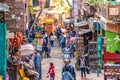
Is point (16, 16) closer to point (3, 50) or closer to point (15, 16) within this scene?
point (15, 16)

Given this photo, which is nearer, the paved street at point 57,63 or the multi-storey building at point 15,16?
the multi-storey building at point 15,16

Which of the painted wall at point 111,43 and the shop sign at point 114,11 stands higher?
the shop sign at point 114,11

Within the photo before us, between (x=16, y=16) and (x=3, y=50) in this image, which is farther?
(x=16, y=16)

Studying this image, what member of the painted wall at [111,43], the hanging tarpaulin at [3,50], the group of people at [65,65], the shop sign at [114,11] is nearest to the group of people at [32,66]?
the group of people at [65,65]

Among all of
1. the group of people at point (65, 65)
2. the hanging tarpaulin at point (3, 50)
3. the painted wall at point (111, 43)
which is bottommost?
the group of people at point (65, 65)

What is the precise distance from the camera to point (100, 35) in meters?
25.6

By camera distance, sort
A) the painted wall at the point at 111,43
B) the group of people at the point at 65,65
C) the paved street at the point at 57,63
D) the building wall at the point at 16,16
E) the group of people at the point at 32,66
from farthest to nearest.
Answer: the paved street at the point at 57,63 < the painted wall at the point at 111,43 < the building wall at the point at 16,16 < the group of people at the point at 32,66 < the group of people at the point at 65,65

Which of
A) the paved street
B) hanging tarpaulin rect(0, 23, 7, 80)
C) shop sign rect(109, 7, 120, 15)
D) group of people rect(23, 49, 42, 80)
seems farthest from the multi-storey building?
hanging tarpaulin rect(0, 23, 7, 80)

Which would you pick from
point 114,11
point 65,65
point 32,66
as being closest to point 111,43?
point 114,11

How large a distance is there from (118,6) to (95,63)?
4.90 m

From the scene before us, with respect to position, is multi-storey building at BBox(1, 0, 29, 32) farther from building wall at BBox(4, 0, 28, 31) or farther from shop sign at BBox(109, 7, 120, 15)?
shop sign at BBox(109, 7, 120, 15)

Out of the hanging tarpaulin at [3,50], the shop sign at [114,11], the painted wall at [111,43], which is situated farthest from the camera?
the painted wall at [111,43]

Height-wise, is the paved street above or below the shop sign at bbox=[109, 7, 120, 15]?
below

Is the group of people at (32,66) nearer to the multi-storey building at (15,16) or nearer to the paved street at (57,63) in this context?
the multi-storey building at (15,16)
